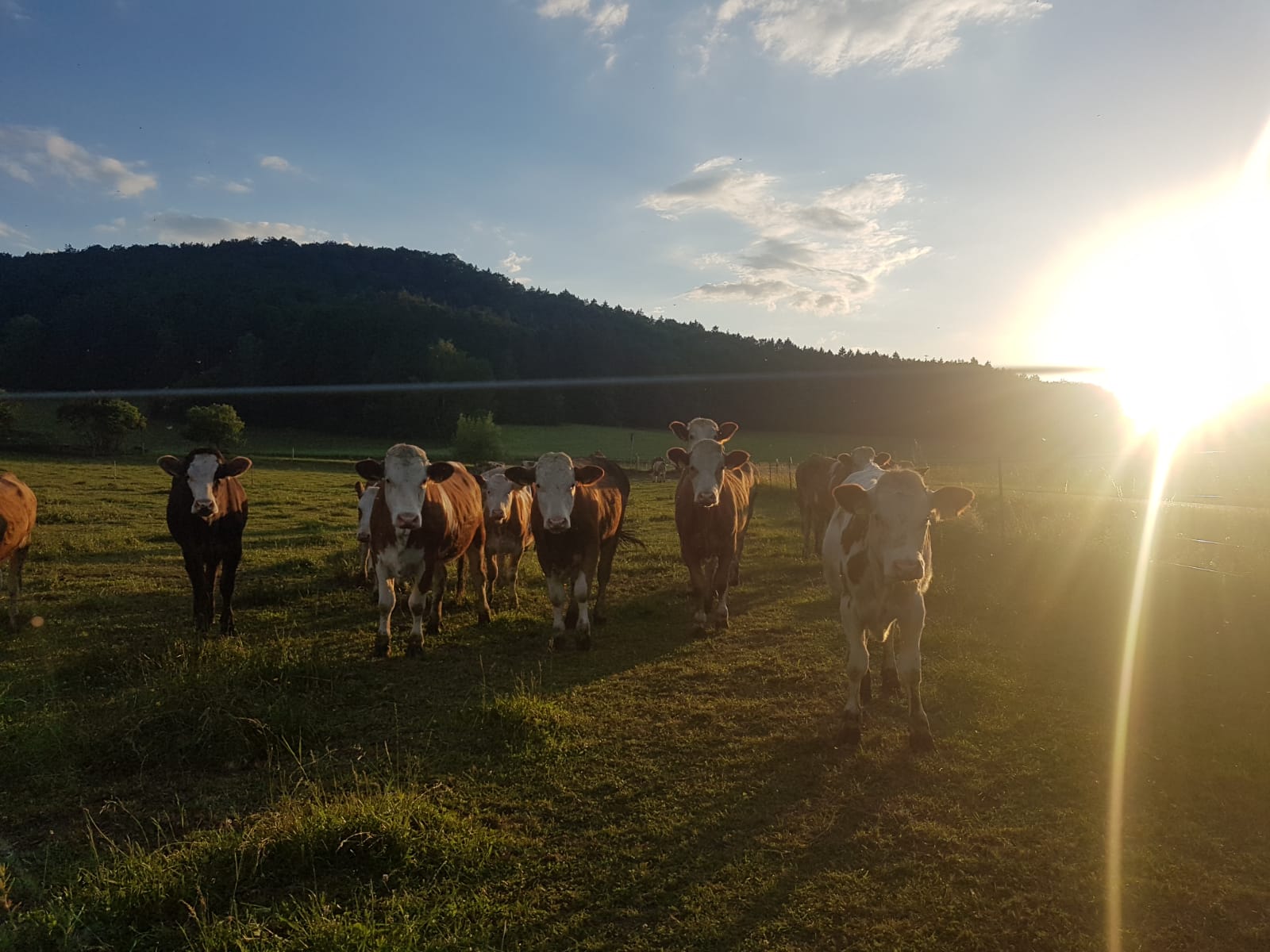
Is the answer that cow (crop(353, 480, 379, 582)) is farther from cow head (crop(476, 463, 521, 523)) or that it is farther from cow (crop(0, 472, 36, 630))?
cow (crop(0, 472, 36, 630))

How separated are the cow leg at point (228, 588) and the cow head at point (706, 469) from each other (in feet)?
17.6

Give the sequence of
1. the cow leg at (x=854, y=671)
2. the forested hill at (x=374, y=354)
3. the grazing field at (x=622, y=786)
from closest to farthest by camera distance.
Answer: the grazing field at (x=622, y=786), the cow leg at (x=854, y=671), the forested hill at (x=374, y=354)

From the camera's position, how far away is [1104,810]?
421 centimetres

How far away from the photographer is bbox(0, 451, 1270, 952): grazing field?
3.19 m

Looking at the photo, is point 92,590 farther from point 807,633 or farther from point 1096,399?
point 1096,399

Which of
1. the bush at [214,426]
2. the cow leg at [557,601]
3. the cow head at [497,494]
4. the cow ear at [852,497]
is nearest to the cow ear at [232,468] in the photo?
the cow head at [497,494]

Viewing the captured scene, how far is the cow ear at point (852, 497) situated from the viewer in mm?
5211

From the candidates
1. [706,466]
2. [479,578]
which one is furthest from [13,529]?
[706,466]

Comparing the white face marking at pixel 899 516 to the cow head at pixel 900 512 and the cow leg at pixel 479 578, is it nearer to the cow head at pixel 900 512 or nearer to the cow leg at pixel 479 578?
the cow head at pixel 900 512

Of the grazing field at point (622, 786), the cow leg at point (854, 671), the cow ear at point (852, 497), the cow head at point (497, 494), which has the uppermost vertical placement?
the cow ear at point (852, 497)

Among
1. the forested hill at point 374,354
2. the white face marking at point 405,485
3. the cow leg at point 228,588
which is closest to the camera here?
the white face marking at point 405,485

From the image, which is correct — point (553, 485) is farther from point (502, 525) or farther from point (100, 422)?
point (100, 422)

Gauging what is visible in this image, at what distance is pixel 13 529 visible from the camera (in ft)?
27.4

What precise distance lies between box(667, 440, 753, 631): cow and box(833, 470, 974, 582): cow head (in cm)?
305
